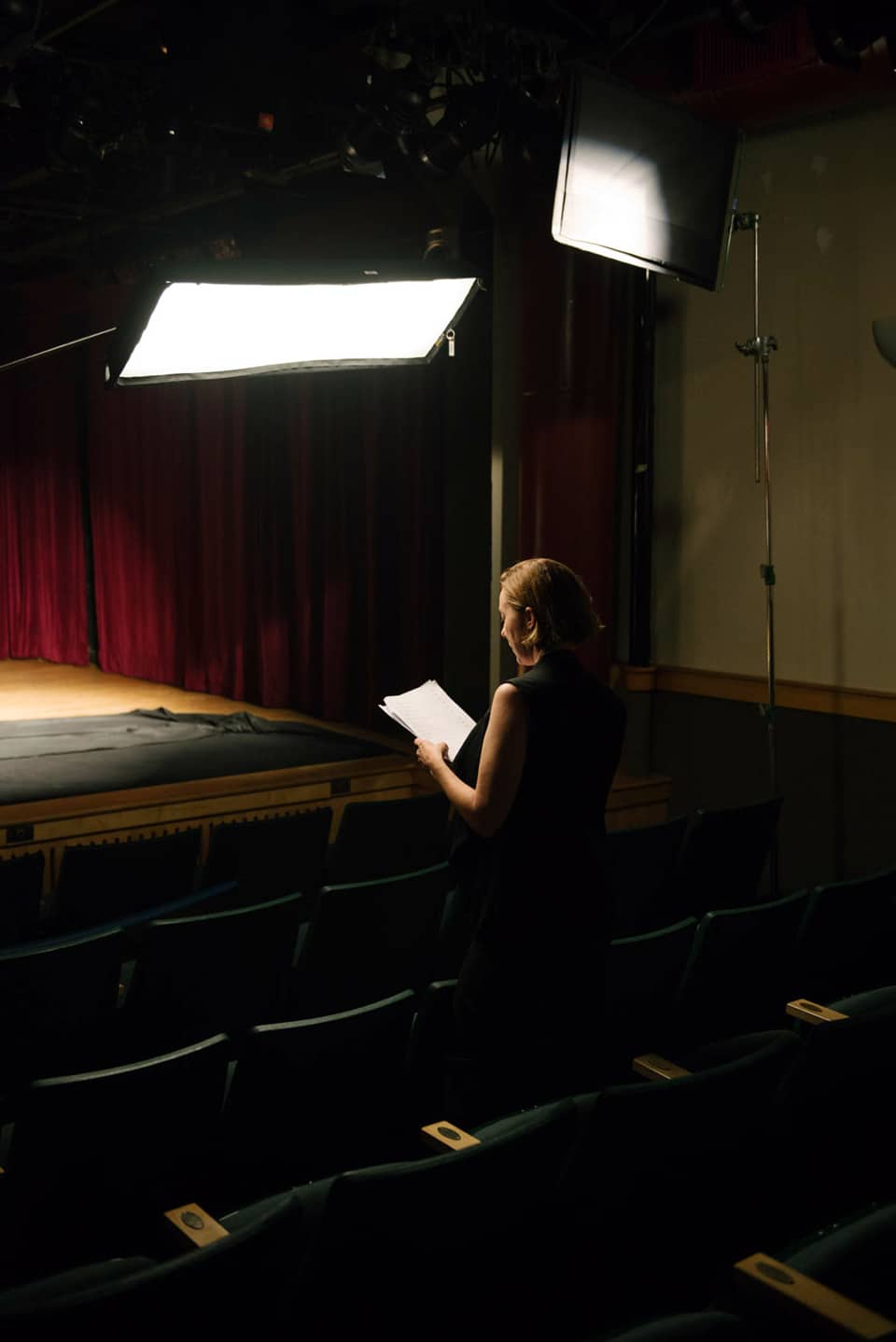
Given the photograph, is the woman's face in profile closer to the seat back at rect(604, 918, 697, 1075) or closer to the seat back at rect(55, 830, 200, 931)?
the seat back at rect(604, 918, 697, 1075)

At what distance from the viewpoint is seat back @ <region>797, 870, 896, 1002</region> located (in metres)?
3.02

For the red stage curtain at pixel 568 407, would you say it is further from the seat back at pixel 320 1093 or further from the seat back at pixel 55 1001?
the seat back at pixel 320 1093

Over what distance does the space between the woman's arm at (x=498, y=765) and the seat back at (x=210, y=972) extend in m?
0.67

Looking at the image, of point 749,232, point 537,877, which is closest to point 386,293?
point 749,232

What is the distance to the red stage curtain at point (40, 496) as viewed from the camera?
950cm

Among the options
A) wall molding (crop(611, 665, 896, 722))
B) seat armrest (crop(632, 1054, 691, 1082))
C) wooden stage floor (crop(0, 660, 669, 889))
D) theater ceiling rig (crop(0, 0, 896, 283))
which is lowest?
wooden stage floor (crop(0, 660, 669, 889))

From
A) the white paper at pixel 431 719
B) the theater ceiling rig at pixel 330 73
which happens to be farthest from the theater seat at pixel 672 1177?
the theater ceiling rig at pixel 330 73

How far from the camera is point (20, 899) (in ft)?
10.9

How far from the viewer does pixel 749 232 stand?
5305 millimetres

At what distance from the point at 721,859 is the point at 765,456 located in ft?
5.73

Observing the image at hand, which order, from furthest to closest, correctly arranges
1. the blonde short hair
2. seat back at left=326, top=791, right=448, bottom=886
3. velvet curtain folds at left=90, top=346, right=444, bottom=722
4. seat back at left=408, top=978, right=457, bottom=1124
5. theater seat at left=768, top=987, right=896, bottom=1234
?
velvet curtain folds at left=90, top=346, right=444, bottom=722 → seat back at left=326, top=791, right=448, bottom=886 → seat back at left=408, top=978, right=457, bottom=1124 → the blonde short hair → theater seat at left=768, top=987, right=896, bottom=1234

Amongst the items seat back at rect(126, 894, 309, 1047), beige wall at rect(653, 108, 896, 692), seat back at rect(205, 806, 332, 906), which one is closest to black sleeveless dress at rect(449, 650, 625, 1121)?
seat back at rect(126, 894, 309, 1047)

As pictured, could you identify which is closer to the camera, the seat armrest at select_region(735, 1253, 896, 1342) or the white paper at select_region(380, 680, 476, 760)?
the seat armrest at select_region(735, 1253, 896, 1342)

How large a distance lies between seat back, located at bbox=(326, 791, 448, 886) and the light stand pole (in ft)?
3.90
